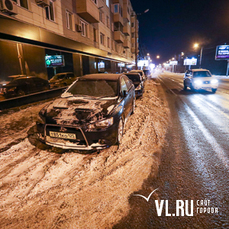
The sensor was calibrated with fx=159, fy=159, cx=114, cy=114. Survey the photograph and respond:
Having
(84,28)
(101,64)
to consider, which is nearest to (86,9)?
(84,28)

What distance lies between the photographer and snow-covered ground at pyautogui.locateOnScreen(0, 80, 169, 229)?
211 centimetres

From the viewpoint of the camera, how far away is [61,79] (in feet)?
40.4

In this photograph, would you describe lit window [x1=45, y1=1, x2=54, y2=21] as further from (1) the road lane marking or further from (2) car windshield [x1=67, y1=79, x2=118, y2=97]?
(1) the road lane marking

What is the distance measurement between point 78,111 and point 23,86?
251 inches

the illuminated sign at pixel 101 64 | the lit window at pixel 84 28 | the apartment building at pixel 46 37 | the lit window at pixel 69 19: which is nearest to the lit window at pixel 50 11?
the apartment building at pixel 46 37

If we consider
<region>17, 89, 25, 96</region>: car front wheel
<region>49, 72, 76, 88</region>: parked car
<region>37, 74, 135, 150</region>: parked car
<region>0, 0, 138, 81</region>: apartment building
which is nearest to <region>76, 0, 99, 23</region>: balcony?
<region>0, 0, 138, 81</region>: apartment building

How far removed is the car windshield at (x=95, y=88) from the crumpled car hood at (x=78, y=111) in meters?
0.47

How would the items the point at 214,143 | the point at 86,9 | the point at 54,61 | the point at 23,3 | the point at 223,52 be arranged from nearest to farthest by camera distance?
the point at 214,143 < the point at 23,3 < the point at 54,61 < the point at 86,9 < the point at 223,52

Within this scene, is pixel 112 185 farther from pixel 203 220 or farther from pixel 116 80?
pixel 116 80

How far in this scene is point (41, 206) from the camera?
229 centimetres

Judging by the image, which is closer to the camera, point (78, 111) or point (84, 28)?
point (78, 111)

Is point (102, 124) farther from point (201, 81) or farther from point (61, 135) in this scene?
point (201, 81)

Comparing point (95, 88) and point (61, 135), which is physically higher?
point (95, 88)

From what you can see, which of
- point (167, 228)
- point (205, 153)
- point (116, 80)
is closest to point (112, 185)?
point (167, 228)
